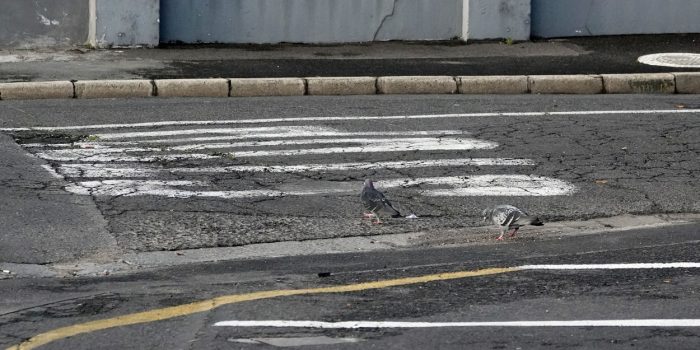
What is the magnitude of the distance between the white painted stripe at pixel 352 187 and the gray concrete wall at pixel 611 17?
7702 millimetres

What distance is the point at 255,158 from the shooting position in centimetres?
1112

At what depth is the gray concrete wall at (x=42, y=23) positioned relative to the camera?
16.2 m

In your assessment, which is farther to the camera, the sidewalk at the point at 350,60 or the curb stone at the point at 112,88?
the sidewalk at the point at 350,60

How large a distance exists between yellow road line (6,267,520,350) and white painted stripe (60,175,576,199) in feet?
7.89

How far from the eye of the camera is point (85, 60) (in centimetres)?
1568

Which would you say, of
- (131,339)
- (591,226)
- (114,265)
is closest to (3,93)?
(114,265)

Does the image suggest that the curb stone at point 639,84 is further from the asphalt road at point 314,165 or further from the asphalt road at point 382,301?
the asphalt road at point 382,301

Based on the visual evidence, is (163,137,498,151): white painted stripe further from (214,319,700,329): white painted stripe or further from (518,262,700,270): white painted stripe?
(214,319,700,329): white painted stripe

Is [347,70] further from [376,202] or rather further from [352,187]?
[376,202]

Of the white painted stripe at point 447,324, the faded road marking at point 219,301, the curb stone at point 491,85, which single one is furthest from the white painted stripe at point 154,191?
the curb stone at point 491,85

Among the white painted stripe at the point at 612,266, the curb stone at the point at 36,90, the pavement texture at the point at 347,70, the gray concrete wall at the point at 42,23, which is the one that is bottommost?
the white painted stripe at the point at 612,266

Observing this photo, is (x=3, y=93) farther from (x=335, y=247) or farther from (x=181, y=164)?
(x=335, y=247)

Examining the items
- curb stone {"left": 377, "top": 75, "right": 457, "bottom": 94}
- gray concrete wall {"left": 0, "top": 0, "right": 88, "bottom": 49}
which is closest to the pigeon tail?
curb stone {"left": 377, "top": 75, "right": 457, "bottom": 94}

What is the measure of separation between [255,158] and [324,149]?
701mm
